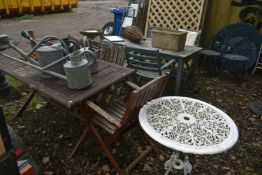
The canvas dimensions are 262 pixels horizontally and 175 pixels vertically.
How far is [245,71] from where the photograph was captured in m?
4.96

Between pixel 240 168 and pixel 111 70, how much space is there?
1785mm

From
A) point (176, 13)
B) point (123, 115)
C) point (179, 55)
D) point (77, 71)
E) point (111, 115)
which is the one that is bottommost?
point (111, 115)

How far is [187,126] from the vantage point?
196cm

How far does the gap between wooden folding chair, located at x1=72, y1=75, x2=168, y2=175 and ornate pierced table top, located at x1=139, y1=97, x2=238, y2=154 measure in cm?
11

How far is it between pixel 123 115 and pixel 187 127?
0.59 m

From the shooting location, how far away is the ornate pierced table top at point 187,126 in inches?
68.5

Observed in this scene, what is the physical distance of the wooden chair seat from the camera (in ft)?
7.81

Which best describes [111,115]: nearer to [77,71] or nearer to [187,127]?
A: [77,71]

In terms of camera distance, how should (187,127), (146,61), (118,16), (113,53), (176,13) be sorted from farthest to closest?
(118,16), (176,13), (146,61), (113,53), (187,127)

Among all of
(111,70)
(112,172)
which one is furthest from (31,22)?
(112,172)

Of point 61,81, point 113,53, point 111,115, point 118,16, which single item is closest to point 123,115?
point 111,115

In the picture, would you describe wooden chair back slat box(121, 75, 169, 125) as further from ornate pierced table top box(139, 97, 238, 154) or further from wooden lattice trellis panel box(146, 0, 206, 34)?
wooden lattice trellis panel box(146, 0, 206, 34)

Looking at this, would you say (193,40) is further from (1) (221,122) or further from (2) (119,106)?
(1) (221,122)

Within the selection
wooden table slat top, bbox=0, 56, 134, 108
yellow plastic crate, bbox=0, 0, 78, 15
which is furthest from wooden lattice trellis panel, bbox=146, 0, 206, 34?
yellow plastic crate, bbox=0, 0, 78, 15
